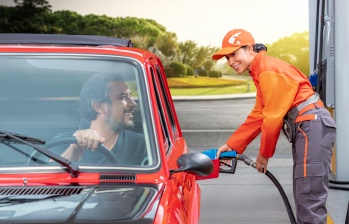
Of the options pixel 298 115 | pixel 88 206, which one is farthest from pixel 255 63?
pixel 88 206

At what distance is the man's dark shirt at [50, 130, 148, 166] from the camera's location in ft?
5.81

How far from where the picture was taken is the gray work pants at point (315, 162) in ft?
8.20

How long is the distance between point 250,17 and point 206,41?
6.86ft

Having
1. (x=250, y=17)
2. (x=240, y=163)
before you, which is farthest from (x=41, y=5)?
(x=240, y=163)

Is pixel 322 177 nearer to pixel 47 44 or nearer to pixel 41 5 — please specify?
pixel 47 44

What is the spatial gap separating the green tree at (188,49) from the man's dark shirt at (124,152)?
47.3 feet

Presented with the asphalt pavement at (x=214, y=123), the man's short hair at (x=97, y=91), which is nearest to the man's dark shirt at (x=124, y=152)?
the man's short hair at (x=97, y=91)

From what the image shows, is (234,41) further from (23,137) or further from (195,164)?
(23,137)

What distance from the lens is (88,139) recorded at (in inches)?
74.4

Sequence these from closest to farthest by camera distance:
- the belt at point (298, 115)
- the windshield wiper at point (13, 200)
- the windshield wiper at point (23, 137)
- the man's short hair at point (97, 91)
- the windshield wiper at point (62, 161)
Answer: the windshield wiper at point (13, 200) → the windshield wiper at point (62, 161) → the windshield wiper at point (23, 137) → the man's short hair at point (97, 91) → the belt at point (298, 115)

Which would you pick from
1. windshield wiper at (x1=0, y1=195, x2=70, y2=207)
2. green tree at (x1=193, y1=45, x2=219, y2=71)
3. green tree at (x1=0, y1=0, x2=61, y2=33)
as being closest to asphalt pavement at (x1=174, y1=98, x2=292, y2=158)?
green tree at (x1=193, y1=45, x2=219, y2=71)

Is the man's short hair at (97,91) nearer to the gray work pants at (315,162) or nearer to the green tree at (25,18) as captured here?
the gray work pants at (315,162)

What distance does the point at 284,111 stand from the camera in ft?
8.00

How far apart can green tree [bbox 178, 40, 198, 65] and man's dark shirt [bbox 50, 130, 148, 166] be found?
47.3ft
